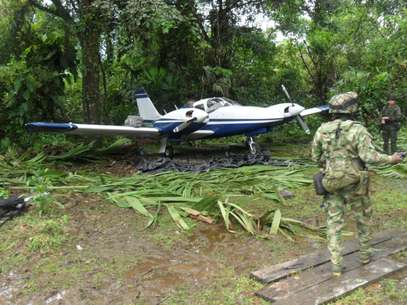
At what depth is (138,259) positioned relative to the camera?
516 cm

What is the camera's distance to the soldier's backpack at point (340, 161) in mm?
4262

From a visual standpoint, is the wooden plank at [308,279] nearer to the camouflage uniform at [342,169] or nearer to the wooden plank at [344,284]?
the wooden plank at [344,284]

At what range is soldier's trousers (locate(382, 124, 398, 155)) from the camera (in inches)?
428

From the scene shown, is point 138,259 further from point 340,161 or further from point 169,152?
point 169,152

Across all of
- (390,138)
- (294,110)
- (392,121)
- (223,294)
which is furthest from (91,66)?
(223,294)

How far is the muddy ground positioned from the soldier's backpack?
0.96 metres

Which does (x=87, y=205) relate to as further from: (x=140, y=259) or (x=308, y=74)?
(x=308, y=74)

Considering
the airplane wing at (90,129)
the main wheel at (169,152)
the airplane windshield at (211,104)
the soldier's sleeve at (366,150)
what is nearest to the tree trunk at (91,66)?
the airplane wing at (90,129)

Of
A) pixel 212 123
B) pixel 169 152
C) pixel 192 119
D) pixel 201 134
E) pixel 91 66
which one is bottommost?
pixel 169 152

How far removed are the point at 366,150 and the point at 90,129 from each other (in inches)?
302

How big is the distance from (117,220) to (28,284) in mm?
1945

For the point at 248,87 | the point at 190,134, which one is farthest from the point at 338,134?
the point at 248,87

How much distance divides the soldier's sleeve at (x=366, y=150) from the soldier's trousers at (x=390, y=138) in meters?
7.23

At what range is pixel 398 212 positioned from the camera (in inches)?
257
